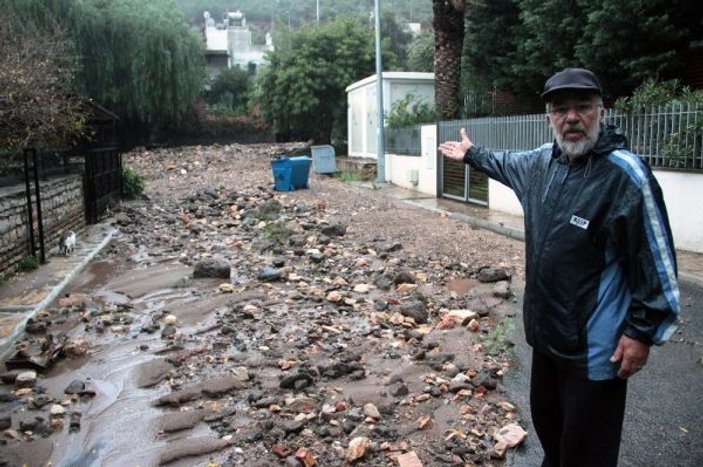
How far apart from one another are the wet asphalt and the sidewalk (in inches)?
105

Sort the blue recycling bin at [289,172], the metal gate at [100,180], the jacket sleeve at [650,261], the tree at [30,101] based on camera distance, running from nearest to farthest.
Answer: the jacket sleeve at [650,261], the tree at [30,101], the metal gate at [100,180], the blue recycling bin at [289,172]

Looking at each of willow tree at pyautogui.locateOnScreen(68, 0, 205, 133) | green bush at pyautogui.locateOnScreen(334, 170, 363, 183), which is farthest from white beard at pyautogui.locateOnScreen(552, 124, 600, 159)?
willow tree at pyautogui.locateOnScreen(68, 0, 205, 133)

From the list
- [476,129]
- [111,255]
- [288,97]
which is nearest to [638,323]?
Answer: [111,255]

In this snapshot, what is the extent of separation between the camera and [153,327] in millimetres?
6254

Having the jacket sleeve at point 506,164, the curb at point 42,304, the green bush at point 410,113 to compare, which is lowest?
the curb at point 42,304

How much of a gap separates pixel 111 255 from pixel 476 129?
897 cm

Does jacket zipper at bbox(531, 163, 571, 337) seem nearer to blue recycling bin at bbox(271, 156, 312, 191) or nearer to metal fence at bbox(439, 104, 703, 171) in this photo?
metal fence at bbox(439, 104, 703, 171)

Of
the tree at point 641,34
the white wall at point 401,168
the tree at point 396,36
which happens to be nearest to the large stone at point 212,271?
the tree at point 641,34

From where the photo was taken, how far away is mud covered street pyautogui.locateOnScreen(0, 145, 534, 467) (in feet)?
12.6

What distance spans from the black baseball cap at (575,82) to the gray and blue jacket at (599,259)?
0.18m

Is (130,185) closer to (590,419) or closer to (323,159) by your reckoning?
(323,159)

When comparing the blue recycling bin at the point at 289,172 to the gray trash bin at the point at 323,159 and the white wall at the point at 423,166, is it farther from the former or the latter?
the gray trash bin at the point at 323,159

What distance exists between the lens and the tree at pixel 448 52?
1689 cm

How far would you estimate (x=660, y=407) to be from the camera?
13.9ft
